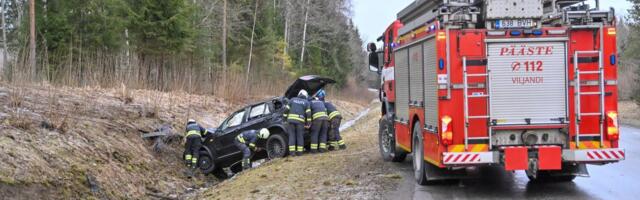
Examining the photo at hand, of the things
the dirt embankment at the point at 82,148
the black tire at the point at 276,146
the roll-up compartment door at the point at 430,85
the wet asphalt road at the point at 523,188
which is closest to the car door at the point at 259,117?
the black tire at the point at 276,146

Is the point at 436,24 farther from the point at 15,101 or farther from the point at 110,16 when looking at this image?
the point at 110,16

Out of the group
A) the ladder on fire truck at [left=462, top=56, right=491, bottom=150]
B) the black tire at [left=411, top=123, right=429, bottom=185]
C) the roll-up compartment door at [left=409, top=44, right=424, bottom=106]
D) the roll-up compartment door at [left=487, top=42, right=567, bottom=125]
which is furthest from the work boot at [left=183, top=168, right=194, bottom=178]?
the roll-up compartment door at [left=487, top=42, right=567, bottom=125]

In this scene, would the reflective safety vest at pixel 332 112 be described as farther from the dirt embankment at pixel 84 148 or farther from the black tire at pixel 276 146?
the dirt embankment at pixel 84 148

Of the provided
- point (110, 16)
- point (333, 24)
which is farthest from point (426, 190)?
point (333, 24)

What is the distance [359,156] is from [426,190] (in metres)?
4.60

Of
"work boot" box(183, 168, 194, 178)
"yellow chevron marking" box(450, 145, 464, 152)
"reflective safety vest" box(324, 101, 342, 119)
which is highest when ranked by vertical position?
"reflective safety vest" box(324, 101, 342, 119)

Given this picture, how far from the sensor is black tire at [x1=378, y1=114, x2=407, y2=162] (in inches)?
470

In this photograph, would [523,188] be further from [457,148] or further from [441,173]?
[457,148]

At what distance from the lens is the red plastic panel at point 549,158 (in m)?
8.03

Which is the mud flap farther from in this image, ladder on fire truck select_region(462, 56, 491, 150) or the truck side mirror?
the truck side mirror

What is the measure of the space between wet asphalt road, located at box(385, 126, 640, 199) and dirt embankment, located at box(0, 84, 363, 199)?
5.08 metres

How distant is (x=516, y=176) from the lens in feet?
34.0

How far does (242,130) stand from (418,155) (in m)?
6.42

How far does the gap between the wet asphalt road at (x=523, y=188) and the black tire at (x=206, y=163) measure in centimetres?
613
